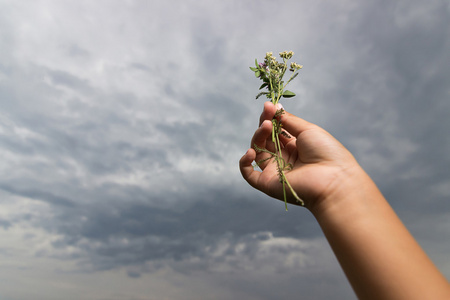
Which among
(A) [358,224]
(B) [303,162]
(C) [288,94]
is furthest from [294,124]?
(A) [358,224]

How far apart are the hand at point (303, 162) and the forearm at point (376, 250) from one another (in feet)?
1.06

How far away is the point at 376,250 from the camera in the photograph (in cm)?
322

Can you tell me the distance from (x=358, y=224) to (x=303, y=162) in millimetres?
1701

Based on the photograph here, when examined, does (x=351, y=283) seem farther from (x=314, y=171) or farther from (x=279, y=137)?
(x=279, y=137)

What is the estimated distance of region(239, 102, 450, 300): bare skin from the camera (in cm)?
305

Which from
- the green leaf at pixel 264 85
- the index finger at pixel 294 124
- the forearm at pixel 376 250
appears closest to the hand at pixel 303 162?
the index finger at pixel 294 124

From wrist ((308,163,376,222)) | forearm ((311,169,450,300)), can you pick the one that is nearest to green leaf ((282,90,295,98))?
wrist ((308,163,376,222))

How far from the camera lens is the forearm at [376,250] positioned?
9.87 feet

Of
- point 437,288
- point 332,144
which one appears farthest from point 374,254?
point 332,144

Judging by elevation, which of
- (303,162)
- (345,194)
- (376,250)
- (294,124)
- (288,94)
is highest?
(288,94)

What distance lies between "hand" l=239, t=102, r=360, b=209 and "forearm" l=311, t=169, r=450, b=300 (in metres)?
0.32

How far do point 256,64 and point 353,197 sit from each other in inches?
138

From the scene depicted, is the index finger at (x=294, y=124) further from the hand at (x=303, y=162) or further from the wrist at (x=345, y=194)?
the wrist at (x=345, y=194)

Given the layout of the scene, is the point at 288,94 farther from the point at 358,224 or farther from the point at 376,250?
the point at 376,250
